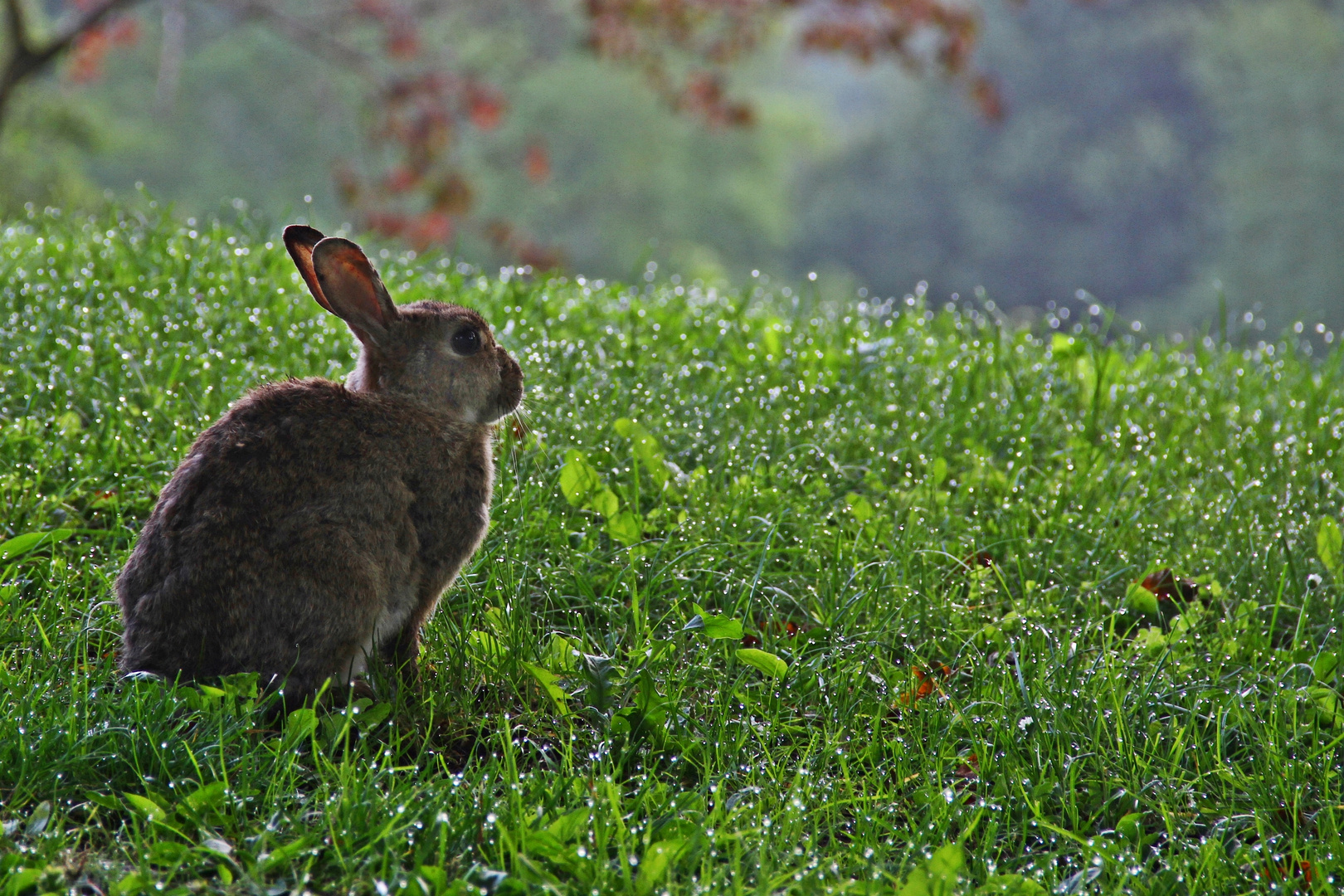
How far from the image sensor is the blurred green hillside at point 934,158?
29.9m

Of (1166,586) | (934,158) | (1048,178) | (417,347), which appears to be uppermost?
(934,158)

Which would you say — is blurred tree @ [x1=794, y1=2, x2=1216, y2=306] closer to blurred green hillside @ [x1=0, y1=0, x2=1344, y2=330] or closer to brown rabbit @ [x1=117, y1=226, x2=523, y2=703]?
blurred green hillside @ [x1=0, y1=0, x2=1344, y2=330]

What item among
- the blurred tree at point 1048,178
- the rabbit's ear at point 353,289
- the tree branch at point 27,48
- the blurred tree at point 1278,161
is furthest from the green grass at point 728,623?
the blurred tree at point 1048,178

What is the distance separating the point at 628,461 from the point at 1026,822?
1.98 meters

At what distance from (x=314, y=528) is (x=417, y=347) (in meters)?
0.68

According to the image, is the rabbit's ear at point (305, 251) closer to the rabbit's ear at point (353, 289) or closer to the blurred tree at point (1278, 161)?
the rabbit's ear at point (353, 289)

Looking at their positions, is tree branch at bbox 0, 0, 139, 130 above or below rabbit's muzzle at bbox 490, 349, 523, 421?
above

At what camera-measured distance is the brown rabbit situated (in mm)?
2809

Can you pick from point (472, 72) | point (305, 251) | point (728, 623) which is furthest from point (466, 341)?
point (472, 72)

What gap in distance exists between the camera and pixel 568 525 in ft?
12.9

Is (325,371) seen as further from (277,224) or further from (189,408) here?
(277,224)

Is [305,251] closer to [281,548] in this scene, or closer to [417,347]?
[417,347]

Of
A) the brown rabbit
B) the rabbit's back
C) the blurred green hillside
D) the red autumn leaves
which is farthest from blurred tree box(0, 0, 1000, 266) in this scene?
the blurred green hillside

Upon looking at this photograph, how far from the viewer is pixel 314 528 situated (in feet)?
9.32
